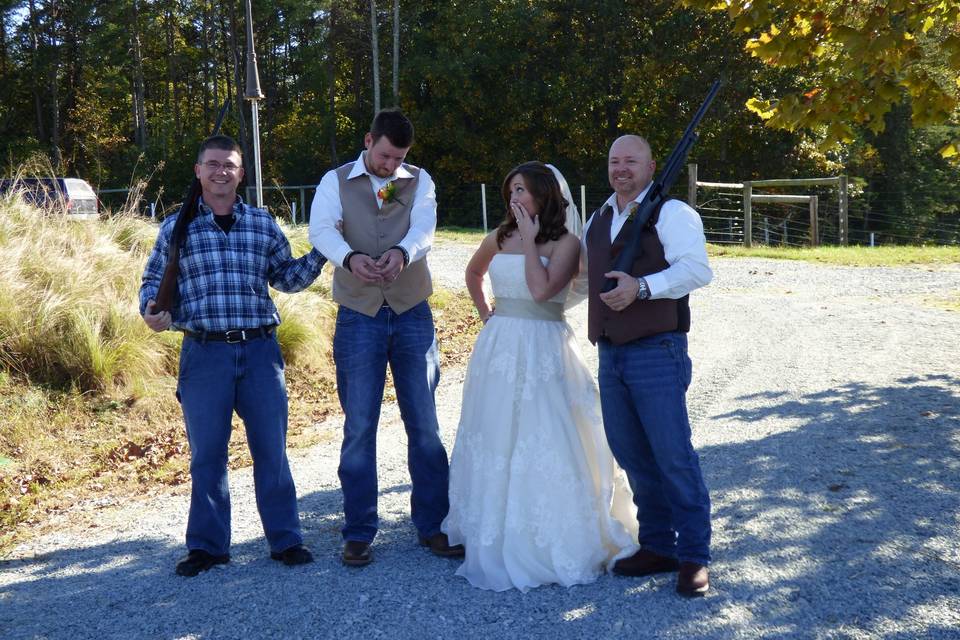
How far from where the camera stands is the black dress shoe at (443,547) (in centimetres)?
444

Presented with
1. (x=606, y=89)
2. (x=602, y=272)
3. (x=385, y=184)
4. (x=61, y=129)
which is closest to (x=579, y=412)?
(x=602, y=272)

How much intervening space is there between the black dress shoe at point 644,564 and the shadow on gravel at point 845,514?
24cm

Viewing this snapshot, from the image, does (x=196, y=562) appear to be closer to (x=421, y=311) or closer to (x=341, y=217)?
(x=421, y=311)

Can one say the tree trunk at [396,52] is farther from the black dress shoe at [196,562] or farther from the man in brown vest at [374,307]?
the black dress shoe at [196,562]

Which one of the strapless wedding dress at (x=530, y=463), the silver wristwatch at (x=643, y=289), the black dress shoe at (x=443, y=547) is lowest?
the black dress shoe at (x=443, y=547)

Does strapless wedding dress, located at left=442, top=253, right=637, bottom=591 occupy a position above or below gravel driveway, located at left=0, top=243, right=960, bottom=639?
above

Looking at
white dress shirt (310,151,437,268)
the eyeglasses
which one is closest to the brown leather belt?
white dress shirt (310,151,437,268)

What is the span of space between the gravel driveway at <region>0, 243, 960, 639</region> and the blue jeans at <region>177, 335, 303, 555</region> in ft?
0.73

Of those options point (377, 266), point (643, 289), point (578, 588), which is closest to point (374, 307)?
point (377, 266)

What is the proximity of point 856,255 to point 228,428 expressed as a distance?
53.2 feet

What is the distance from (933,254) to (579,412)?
16.0 meters

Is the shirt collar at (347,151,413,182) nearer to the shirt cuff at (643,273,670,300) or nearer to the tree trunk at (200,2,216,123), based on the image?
the shirt cuff at (643,273,670,300)

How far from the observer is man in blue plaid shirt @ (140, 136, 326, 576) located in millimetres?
4246

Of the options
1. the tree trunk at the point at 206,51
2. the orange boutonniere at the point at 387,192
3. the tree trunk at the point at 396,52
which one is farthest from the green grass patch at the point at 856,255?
the tree trunk at the point at 206,51
